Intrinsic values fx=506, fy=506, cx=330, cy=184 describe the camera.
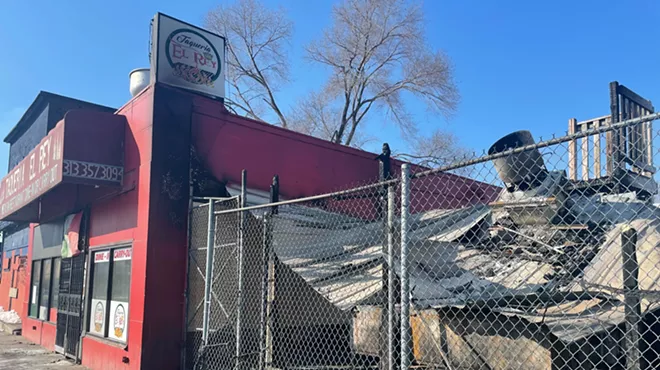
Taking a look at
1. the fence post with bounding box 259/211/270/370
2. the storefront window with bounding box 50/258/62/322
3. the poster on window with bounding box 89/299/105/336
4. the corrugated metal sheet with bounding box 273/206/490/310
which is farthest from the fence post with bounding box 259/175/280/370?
the storefront window with bounding box 50/258/62/322

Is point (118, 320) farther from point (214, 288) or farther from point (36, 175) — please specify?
point (36, 175)

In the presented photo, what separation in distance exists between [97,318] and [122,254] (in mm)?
1616

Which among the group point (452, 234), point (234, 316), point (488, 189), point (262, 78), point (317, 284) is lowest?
point (234, 316)

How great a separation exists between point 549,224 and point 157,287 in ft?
18.2

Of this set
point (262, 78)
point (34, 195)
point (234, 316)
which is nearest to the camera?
point (234, 316)

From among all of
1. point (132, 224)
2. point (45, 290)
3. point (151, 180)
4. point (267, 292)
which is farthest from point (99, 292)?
point (45, 290)

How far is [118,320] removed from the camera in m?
8.52

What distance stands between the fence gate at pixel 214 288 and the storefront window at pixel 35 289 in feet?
29.0

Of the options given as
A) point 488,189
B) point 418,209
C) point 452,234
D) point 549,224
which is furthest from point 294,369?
point 488,189

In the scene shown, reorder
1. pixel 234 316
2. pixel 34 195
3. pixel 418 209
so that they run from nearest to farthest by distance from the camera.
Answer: pixel 234 316
pixel 34 195
pixel 418 209

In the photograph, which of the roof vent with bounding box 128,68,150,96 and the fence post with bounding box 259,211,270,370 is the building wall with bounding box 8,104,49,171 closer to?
the roof vent with bounding box 128,68,150,96

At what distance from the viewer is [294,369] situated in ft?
19.4

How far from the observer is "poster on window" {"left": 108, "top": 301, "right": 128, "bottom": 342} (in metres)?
8.26

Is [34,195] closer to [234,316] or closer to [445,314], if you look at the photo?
[234,316]
